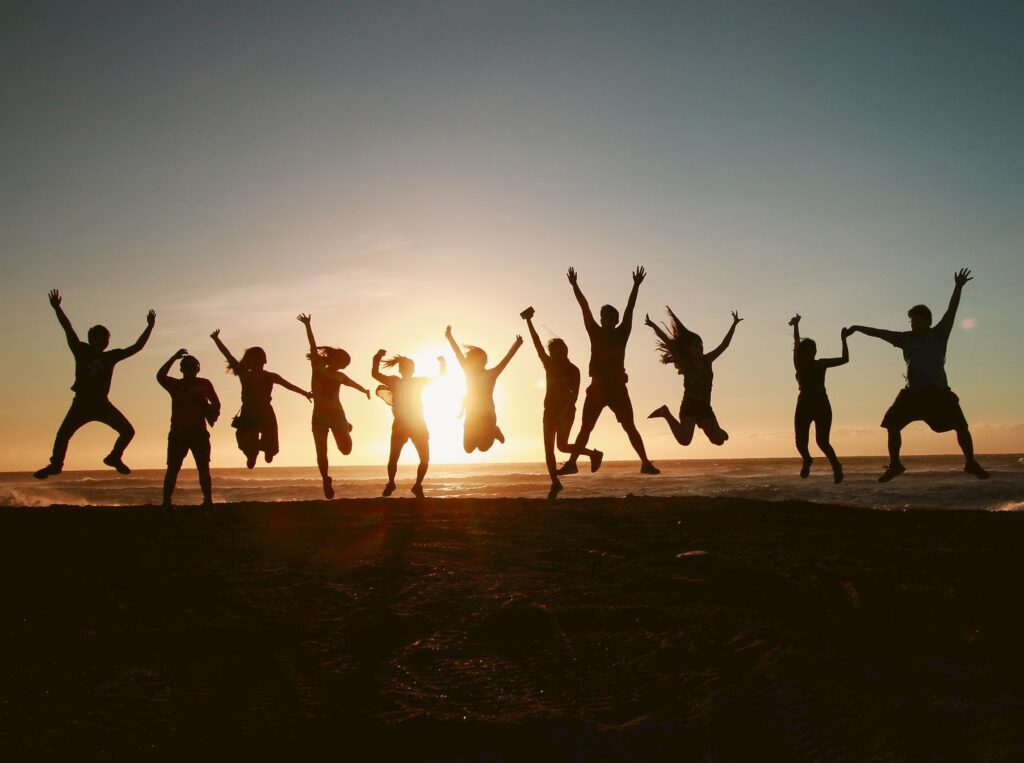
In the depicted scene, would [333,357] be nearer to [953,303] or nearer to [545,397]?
[545,397]

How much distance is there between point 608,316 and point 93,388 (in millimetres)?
7067

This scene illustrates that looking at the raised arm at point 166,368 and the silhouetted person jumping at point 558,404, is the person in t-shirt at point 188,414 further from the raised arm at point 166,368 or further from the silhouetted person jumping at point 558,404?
the silhouetted person jumping at point 558,404

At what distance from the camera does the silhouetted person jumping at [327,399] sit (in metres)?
13.3

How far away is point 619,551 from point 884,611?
9.08 ft

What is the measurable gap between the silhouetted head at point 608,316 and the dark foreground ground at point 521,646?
356 centimetres

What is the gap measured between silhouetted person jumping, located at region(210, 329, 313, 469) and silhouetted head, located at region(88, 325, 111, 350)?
4.96ft

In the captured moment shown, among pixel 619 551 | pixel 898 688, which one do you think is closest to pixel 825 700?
pixel 898 688

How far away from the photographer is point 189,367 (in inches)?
450

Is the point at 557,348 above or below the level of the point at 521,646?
above

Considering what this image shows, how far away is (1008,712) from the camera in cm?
414

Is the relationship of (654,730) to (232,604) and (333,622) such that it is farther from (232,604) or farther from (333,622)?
(232,604)

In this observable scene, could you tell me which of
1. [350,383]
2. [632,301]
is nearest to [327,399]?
[350,383]

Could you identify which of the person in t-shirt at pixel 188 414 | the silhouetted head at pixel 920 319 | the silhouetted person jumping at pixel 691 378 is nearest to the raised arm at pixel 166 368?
the person in t-shirt at pixel 188 414

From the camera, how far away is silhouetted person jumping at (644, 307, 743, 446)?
11.8 metres
